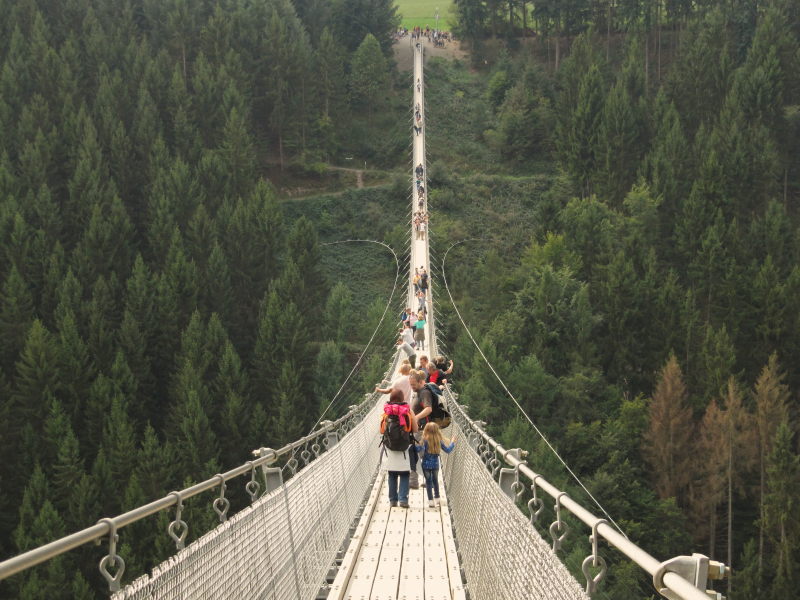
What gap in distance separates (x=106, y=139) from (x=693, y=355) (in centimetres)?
4392

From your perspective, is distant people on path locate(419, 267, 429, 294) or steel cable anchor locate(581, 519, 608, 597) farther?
distant people on path locate(419, 267, 429, 294)

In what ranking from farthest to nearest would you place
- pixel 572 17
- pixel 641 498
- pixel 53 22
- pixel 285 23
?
pixel 572 17 < pixel 285 23 < pixel 53 22 < pixel 641 498

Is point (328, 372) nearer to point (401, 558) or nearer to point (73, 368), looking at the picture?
point (73, 368)

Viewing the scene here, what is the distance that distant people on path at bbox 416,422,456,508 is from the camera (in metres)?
12.8

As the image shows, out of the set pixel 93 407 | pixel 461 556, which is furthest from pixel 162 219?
pixel 461 556

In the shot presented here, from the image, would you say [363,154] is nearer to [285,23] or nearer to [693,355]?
[285,23]

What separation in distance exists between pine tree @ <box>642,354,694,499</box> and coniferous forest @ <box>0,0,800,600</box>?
0.18 metres

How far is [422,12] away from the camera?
144500mm

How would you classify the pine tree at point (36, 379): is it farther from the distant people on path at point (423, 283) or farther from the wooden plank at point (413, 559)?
the wooden plank at point (413, 559)

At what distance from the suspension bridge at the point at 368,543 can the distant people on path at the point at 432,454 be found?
0.21 m

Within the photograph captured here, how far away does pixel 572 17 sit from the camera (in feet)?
342

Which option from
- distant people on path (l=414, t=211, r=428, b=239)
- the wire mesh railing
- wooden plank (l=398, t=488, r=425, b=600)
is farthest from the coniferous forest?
the wire mesh railing

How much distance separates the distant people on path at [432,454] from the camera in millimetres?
12766

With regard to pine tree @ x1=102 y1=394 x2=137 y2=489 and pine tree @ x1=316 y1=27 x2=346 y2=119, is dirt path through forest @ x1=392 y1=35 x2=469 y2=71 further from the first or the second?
pine tree @ x1=102 y1=394 x2=137 y2=489
